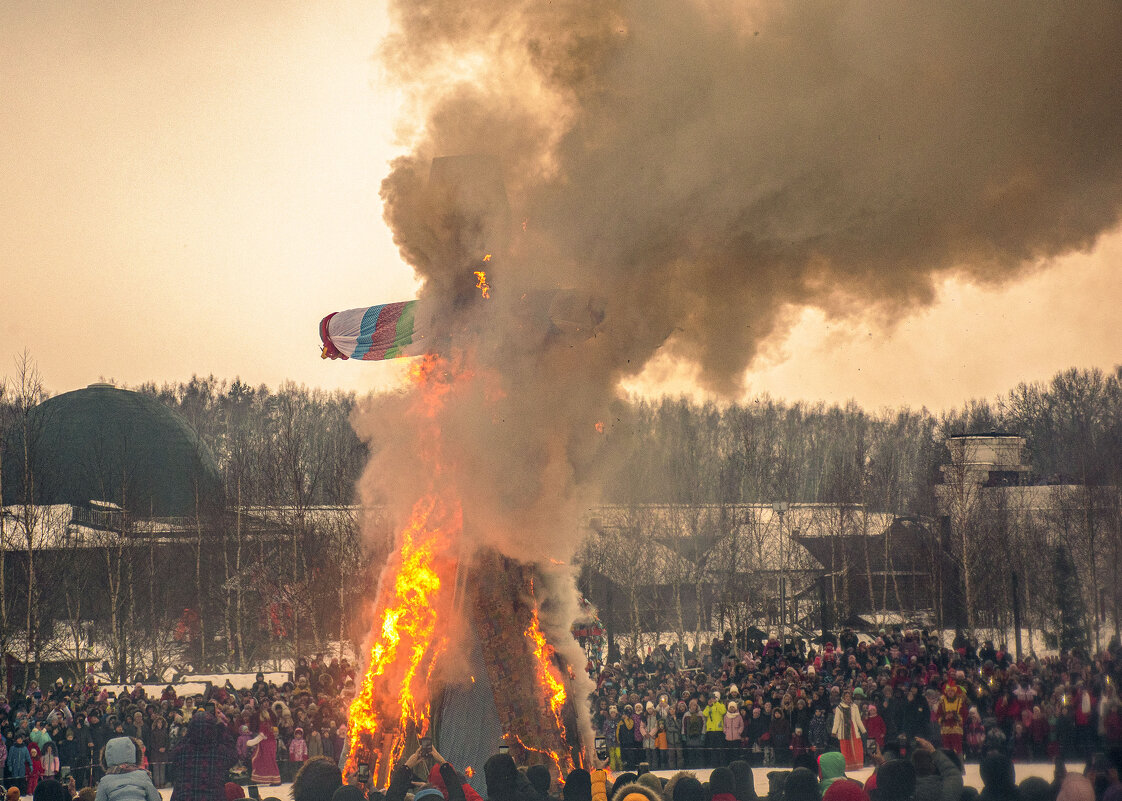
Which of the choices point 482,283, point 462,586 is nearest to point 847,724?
point 462,586

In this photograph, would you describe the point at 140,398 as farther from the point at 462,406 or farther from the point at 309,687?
the point at 462,406

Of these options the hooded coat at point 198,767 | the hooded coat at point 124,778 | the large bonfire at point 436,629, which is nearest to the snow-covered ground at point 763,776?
the large bonfire at point 436,629

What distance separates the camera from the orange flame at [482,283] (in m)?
16.1

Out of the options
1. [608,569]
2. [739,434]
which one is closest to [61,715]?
[608,569]

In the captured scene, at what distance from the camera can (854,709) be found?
783 inches

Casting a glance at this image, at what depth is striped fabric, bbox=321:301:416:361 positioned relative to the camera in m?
17.0

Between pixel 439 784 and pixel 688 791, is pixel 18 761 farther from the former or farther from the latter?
pixel 688 791

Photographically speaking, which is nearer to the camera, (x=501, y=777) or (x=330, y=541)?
(x=501, y=777)

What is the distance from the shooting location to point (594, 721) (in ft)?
71.7

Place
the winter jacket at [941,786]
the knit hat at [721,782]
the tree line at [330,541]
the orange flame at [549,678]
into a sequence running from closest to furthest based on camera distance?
the winter jacket at [941,786]
the knit hat at [721,782]
the orange flame at [549,678]
the tree line at [330,541]

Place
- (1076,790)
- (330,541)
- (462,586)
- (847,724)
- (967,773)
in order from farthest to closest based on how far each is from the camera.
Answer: (330,541)
(847,724)
(967,773)
(462,586)
(1076,790)

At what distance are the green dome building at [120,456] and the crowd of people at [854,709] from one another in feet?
87.9

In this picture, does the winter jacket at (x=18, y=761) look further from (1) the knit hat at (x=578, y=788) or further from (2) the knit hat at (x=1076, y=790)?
→ (2) the knit hat at (x=1076, y=790)

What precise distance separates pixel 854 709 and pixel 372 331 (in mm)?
10758
